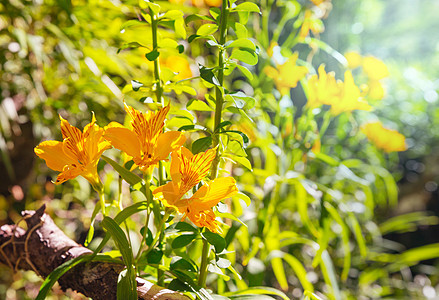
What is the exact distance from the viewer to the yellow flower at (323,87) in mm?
583

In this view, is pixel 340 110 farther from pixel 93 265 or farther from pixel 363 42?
pixel 363 42

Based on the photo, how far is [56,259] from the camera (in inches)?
15.3

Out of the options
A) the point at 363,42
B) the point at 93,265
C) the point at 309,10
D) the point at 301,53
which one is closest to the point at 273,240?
the point at 93,265

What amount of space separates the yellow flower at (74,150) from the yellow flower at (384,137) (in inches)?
32.3

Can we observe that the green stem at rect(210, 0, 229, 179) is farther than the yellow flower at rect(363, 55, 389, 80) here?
No

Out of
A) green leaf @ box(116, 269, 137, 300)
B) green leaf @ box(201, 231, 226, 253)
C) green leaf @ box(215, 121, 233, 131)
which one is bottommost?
green leaf @ box(116, 269, 137, 300)

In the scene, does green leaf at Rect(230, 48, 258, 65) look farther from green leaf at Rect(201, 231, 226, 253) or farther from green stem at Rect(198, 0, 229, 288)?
green leaf at Rect(201, 231, 226, 253)

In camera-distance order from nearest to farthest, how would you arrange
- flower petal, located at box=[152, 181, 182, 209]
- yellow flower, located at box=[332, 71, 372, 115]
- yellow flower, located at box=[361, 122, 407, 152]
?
flower petal, located at box=[152, 181, 182, 209], yellow flower, located at box=[332, 71, 372, 115], yellow flower, located at box=[361, 122, 407, 152]

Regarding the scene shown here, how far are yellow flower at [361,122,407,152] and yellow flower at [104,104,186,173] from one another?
798mm

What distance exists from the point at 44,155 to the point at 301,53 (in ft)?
4.88

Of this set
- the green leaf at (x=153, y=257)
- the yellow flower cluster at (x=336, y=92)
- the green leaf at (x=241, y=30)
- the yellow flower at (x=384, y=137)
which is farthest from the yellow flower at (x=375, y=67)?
the green leaf at (x=153, y=257)

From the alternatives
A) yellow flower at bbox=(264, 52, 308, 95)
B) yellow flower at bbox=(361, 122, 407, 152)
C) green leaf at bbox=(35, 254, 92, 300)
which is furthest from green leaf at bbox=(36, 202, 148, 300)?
yellow flower at bbox=(361, 122, 407, 152)

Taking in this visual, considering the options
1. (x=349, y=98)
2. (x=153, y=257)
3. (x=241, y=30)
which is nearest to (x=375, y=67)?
(x=349, y=98)

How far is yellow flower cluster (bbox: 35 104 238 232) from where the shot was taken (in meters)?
0.26
